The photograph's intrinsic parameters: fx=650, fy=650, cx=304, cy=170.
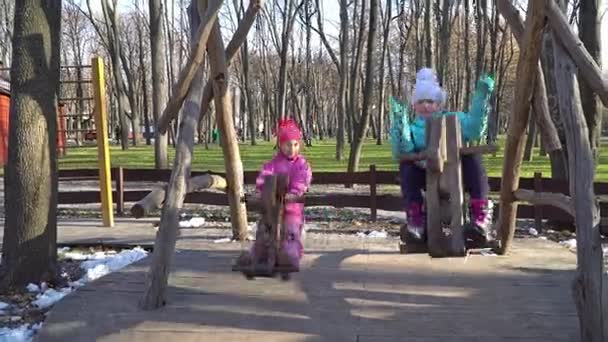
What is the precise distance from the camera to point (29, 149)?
5766 millimetres

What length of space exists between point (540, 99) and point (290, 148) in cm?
206

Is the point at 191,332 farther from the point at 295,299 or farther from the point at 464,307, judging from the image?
the point at 464,307

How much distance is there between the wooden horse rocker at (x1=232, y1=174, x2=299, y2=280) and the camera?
4.66 metres

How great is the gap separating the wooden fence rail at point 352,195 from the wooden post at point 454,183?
420 cm

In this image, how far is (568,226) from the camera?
9438 millimetres

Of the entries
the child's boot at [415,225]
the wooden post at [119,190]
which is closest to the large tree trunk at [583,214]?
the child's boot at [415,225]

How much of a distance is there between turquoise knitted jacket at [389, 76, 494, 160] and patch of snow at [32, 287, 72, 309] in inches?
123

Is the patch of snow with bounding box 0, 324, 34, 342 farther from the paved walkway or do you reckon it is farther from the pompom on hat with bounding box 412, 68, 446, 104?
the pompom on hat with bounding box 412, 68, 446, 104

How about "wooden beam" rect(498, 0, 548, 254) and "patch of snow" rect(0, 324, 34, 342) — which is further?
"wooden beam" rect(498, 0, 548, 254)

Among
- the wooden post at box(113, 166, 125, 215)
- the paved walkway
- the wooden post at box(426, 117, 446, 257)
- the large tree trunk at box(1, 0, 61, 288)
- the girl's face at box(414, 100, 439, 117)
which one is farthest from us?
the wooden post at box(113, 166, 125, 215)

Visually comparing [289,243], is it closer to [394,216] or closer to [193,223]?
[193,223]

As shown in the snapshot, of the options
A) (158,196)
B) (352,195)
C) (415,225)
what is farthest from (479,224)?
(352,195)

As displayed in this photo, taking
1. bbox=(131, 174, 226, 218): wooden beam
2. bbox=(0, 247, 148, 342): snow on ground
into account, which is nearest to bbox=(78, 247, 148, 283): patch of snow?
bbox=(0, 247, 148, 342): snow on ground

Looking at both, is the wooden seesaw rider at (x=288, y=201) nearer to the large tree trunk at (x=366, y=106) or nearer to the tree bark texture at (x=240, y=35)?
the tree bark texture at (x=240, y=35)
